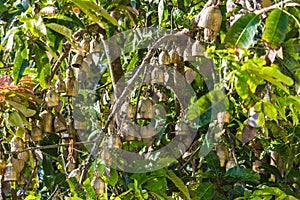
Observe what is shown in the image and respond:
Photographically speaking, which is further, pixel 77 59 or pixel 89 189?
pixel 77 59

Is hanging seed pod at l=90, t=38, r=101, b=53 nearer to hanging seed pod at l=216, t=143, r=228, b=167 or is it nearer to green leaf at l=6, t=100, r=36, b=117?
green leaf at l=6, t=100, r=36, b=117

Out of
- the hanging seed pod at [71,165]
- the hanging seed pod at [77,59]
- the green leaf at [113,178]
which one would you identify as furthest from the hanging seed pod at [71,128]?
the green leaf at [113,178]

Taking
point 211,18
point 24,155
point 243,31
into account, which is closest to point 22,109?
point 24,155

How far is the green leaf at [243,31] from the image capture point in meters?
1.26

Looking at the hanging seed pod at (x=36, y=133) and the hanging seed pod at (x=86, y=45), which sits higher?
the hanging seed pod at (x=86, y=45)

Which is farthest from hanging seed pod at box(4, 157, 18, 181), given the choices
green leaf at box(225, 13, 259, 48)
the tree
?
green leaf at box(225, 13, 259, 48)

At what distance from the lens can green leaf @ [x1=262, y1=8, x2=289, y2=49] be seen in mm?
1210

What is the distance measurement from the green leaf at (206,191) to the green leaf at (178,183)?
4 cm

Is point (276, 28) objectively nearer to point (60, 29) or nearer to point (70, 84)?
point (60, 29)

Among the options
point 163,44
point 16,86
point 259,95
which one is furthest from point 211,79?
point 16,86

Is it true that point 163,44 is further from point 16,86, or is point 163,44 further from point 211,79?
point 16,86

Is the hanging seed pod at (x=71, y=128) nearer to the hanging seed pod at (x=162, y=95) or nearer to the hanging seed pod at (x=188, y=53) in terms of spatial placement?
the hanging seed pod at (x=162, y=95)

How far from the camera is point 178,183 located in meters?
1.78

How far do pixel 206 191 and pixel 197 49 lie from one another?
42cm
